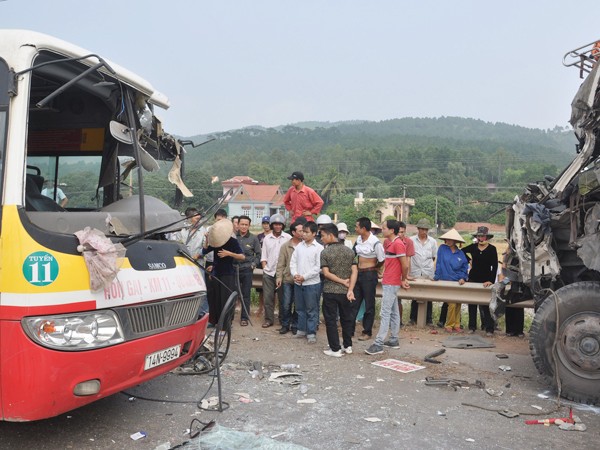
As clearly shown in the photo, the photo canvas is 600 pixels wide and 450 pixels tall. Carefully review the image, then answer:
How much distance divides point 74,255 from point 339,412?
2717 millimetres

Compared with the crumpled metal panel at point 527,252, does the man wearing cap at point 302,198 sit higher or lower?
higher

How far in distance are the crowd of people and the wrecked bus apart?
1.92 metres

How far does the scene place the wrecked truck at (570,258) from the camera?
5684 mm

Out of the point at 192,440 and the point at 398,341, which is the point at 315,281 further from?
the point at 192,440

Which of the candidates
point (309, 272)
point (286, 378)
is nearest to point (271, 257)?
point (309, 272)

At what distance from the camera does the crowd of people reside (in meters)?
7.65

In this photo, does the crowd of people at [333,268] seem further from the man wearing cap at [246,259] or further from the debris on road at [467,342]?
the debris on road at [467,342]

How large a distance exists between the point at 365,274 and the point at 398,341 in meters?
1.07

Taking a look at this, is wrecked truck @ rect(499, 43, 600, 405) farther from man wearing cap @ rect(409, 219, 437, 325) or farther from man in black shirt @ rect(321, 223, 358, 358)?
man wearing cap @ rect(409, 219, 437, 325)

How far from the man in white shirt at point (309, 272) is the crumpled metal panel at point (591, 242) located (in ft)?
11.4

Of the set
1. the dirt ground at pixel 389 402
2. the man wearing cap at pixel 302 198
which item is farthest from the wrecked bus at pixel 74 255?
the man wearing cap at pixel 302 198

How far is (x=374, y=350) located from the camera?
7.55 metres

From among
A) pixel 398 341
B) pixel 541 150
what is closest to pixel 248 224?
pixel 398 341

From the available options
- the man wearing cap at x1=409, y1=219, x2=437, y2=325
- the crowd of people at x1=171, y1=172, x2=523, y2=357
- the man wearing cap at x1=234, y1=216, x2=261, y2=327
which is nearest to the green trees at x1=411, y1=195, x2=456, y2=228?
the man wearing cap at x1=409, y1=219, x2=437, y2=325
